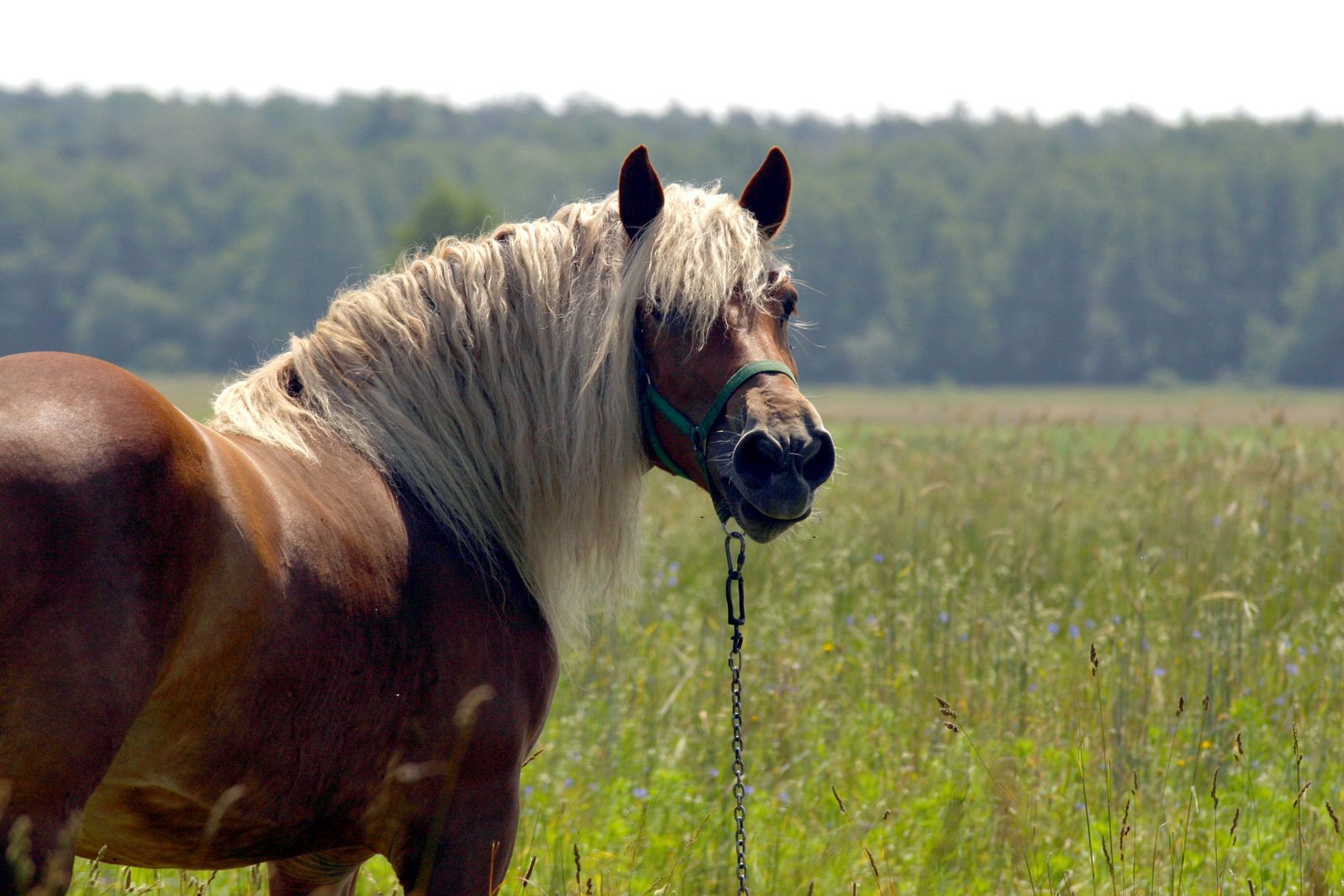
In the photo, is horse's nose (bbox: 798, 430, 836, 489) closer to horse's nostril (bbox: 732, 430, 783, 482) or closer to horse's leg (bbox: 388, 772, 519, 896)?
horse's nostril (bbox: 732, 430, 783, 482)

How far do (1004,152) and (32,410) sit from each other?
418 feet

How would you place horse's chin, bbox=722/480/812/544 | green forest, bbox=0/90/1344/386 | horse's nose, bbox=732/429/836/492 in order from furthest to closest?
green forest, bbox=0/90/1344/386 → horse's chin, bbox=722/480/812/544 → horse's nose, bbox=732/429/836/492

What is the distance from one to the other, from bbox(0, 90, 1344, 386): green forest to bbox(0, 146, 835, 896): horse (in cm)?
6076

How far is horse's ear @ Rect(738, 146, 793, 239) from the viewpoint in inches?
114

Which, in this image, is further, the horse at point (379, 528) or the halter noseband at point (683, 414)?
the halter noseband at point (683, 414)

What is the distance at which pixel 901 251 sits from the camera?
96.5 m

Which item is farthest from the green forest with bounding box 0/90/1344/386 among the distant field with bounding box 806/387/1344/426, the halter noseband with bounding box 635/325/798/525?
the halter noseband with bounding box 635/325/798/525

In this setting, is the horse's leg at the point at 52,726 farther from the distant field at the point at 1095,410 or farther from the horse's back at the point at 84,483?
the distant field at the point at 1095,410

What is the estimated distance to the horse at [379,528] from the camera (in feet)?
5.24

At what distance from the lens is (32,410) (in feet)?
5.36

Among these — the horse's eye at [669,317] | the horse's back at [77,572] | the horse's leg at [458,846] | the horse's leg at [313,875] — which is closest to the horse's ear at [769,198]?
the horse's eye at [669,317]

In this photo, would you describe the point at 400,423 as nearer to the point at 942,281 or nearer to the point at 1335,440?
the point at 1335,440

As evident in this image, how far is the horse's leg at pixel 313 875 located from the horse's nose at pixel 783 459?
1136mm

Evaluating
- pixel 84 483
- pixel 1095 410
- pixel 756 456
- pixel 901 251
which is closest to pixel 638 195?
pixel 756 456
